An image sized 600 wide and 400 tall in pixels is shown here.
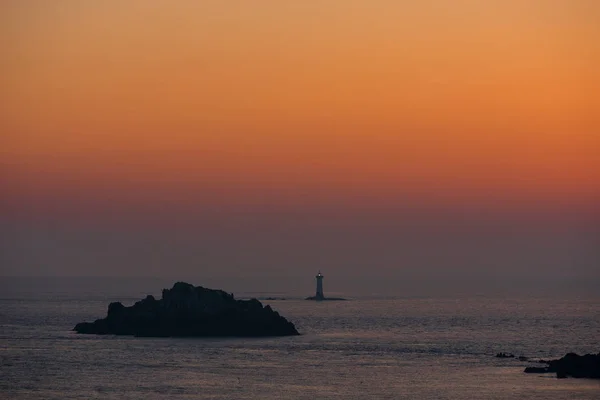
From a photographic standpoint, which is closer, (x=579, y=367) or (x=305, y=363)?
(x=579, y=367)

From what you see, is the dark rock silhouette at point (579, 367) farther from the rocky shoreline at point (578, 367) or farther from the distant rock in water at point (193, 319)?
the distant rock in water at point (193, 319)

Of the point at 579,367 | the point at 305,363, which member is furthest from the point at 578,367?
the point at 305,363

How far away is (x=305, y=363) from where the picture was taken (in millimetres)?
91062

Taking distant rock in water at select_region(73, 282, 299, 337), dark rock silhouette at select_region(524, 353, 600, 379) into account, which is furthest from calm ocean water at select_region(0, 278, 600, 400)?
distant rock in water at select_region(73, 282, 299, 337)

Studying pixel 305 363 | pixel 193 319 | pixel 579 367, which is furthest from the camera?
pixel 193 319

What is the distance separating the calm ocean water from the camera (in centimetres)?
7406

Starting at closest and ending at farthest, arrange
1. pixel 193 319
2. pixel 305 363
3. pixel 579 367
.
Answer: pixel 579 367, pixel 305 363, pixel 193 319

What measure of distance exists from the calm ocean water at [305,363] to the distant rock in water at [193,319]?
123 inches

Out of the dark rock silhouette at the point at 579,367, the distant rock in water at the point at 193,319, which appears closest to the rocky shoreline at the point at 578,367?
the dark rock silhouette at the point at 579,367

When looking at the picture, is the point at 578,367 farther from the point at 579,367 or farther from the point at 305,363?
the point at 305,363

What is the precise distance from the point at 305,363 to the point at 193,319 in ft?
96.8

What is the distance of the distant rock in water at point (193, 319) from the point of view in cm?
11769

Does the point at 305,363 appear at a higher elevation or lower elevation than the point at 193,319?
lower

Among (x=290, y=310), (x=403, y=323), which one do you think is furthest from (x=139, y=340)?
(x=290, y=310)
